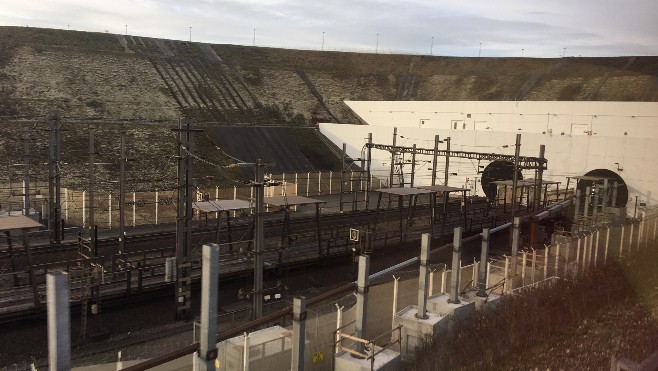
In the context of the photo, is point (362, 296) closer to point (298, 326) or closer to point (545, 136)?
point (298, 326)

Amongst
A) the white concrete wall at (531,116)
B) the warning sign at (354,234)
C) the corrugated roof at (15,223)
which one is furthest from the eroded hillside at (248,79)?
the warning sign at (354,234)

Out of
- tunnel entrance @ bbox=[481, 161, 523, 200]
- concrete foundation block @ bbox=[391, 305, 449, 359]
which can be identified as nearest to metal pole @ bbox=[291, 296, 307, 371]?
concrete foundation block @ bbox=[391, 305, 449, 359]

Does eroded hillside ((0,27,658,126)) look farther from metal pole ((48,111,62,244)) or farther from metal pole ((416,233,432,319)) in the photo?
metal pole ((416,233,432,319))

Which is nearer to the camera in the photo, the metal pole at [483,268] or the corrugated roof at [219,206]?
the metal pole at [483,268]

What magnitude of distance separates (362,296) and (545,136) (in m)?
25.8

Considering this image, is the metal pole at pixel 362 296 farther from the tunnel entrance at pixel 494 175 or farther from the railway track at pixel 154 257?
the tunnel entrance at pixel 494 175

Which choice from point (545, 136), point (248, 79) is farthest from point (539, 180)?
point (248, 79)

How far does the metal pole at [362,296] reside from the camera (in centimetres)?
712

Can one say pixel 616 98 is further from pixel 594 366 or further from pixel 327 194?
pixel 594 366

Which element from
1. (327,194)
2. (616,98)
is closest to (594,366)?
(327,194)

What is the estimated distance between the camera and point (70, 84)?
3944cm

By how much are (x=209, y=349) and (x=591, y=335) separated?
5875 millimetres

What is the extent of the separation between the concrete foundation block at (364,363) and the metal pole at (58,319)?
159 inches

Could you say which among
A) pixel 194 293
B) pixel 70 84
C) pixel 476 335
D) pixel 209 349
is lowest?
pixel 194 293
